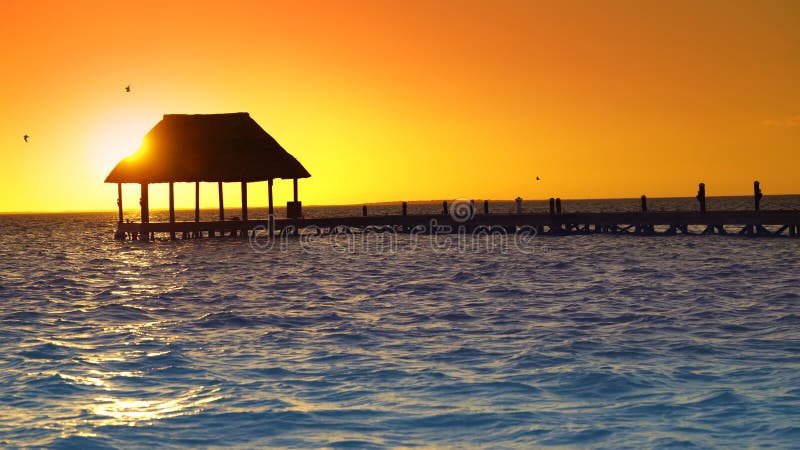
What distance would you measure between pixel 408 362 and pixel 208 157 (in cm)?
3340

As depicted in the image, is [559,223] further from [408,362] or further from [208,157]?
[408,362]

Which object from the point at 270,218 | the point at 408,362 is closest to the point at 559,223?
the point at 270,218

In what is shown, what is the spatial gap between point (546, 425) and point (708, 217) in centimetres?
3286

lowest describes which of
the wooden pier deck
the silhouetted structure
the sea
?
the sea

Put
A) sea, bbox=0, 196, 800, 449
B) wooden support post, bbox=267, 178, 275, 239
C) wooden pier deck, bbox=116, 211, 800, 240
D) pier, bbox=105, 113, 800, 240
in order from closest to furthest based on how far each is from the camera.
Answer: sea, bbox=0, 196, 800, 449
wooden pier deck, bbox=116, 211, 800, 240
pier, bbox=105, 113, 800, 240
wooden support post, bbox=267, 178, 275, 239

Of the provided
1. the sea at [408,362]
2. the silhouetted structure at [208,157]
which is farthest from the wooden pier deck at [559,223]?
the sea at [408,362]

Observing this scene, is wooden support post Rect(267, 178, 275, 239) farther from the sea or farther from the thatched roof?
the sea

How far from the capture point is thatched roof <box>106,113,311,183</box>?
1678 inches

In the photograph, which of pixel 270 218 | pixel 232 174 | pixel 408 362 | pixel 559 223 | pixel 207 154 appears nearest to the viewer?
pixel 408 362

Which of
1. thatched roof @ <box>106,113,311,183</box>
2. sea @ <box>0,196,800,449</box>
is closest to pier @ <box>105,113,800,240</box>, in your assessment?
thatched roof @ <box>106,113,311,183</box>

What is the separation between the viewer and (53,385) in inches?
406

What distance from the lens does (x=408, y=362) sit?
1123cm

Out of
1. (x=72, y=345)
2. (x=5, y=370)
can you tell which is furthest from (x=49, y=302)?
(x=5, y=370)

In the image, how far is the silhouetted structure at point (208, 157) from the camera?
42625 mm
